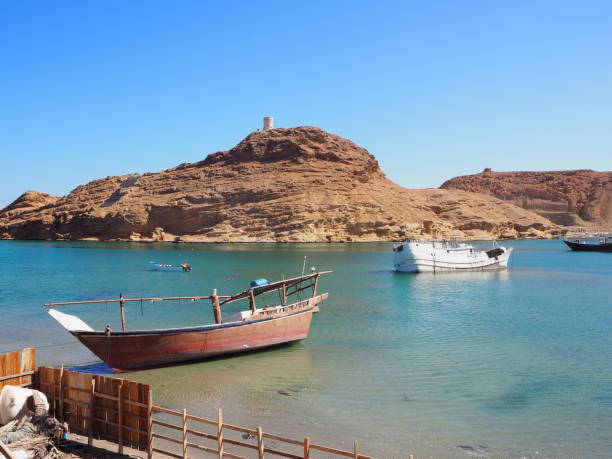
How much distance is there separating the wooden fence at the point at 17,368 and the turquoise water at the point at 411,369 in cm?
405

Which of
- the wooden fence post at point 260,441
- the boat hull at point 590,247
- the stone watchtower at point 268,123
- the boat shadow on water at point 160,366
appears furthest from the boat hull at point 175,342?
the stone watchtower at point 268,123

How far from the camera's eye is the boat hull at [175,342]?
1705cm

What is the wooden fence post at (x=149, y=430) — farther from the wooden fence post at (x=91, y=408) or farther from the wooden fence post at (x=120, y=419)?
the wooden fence post at (x=91, y=408)

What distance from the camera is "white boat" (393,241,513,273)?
5259cm

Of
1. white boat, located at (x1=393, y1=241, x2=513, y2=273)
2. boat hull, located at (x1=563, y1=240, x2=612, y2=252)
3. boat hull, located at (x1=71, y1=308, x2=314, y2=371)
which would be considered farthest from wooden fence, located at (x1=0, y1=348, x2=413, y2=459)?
boat hull, located at (x1=563, y1=240, x2=612, y2=252)

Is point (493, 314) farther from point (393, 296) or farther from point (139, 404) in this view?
point (139, 404)

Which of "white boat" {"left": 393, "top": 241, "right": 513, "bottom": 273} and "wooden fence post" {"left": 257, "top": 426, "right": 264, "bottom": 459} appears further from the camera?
"white boat" {"left": 393, "top": 241, "right": 513, "bottom": 273}

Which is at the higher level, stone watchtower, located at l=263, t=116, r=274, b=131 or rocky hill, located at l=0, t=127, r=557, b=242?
stone watchtower, located at l=263, t=116, r=274, b=131

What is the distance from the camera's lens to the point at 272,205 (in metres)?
112

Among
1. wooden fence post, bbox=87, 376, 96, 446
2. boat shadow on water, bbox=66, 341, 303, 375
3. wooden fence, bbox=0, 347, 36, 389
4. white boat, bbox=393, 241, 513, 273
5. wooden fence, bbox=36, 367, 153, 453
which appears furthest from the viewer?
white boat, bbox=393, 241, 513, 273

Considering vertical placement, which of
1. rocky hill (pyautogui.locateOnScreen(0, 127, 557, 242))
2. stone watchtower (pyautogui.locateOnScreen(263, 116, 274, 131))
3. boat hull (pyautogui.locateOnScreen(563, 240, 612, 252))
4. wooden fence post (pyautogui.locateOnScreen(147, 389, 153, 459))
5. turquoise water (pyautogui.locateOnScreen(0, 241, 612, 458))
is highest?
stone watchtower (pyautogui.locateOnScreen(263, 116, 274, 131))

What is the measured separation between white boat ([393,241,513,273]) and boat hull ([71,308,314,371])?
34339mm

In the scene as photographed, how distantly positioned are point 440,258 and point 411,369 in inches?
1468

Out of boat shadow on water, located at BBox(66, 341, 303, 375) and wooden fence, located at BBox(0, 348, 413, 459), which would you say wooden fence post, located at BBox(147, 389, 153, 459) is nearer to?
wooden fence, located at BBox(0, 348, 413, 459)
